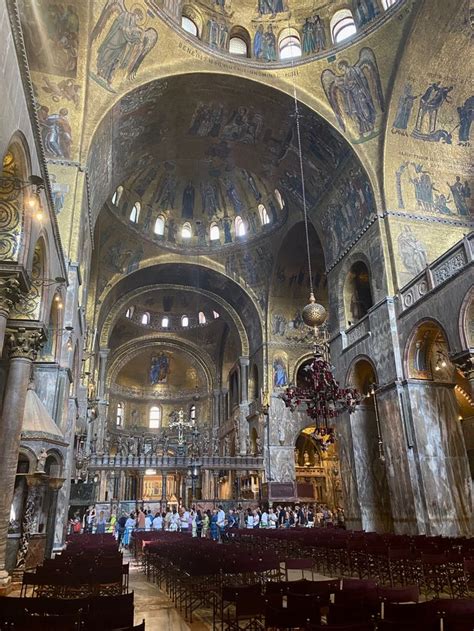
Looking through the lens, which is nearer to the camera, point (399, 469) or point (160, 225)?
point (399, 469)

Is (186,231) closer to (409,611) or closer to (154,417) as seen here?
(154,417)

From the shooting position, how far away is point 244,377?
2702cm

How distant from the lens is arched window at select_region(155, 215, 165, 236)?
25.3 m

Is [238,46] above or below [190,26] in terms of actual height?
above

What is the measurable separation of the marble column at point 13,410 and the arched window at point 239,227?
59.1ft

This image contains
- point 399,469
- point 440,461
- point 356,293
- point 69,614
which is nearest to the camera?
point 69,614

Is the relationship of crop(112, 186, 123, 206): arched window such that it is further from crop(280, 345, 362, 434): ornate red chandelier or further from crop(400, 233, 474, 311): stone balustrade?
crop(280, 345, 362, 434): ornate red chandelier

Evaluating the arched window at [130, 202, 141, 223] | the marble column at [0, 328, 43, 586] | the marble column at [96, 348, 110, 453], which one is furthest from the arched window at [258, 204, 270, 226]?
the marble column at [0, 328, 43, 586]

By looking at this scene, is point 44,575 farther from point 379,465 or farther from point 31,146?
point 379,465

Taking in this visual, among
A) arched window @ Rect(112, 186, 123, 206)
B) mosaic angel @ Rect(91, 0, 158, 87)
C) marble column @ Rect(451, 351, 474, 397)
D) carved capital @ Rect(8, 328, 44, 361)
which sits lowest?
carved capital @ Rect(8, 328, 44, 361)

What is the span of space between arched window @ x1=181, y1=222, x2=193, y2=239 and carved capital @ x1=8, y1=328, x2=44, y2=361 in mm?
18051

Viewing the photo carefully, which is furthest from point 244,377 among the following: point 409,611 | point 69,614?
point 69,614

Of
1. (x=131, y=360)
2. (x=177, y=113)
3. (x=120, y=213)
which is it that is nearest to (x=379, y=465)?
(x=177, y=113)

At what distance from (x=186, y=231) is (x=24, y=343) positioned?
18.5 meters
